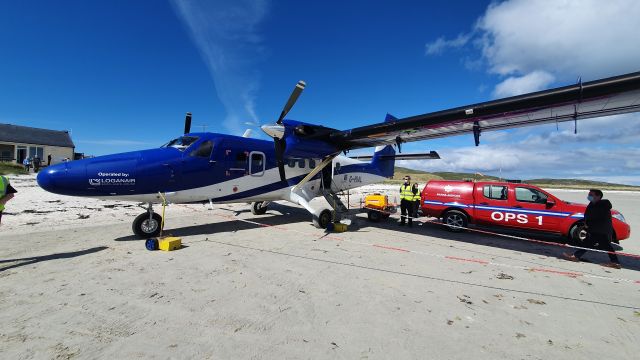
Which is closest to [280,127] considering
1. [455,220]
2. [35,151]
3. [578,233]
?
[455,220]

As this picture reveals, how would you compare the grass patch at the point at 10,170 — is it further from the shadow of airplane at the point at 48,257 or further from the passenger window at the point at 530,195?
the passenger window at the point at 530,195

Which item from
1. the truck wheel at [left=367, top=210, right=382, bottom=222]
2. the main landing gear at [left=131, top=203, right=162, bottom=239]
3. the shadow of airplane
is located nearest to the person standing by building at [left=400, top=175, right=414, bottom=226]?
the truck wheel at [left=367, top=210, right=382, bottom=222]

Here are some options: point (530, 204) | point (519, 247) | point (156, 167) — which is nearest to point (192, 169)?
point (156, 167)

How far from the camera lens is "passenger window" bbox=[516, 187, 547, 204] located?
9145mm

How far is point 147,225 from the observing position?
7.64 meters

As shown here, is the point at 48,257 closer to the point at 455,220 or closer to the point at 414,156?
the point at 455,220

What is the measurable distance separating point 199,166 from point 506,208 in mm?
10104

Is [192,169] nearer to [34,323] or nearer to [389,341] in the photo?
[34,323]

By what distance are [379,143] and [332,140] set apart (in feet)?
6.38

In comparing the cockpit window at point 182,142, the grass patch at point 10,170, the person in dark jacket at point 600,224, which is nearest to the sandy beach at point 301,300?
the person in dark jacket at point 600,224

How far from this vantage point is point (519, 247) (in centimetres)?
841

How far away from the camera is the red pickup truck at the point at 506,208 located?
28.3 ft

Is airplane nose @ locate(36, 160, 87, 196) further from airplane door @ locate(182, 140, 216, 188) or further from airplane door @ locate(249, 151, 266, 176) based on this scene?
airplane door @ locate(249, 151, 266, 176)

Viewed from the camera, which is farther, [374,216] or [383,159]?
[383,159]
